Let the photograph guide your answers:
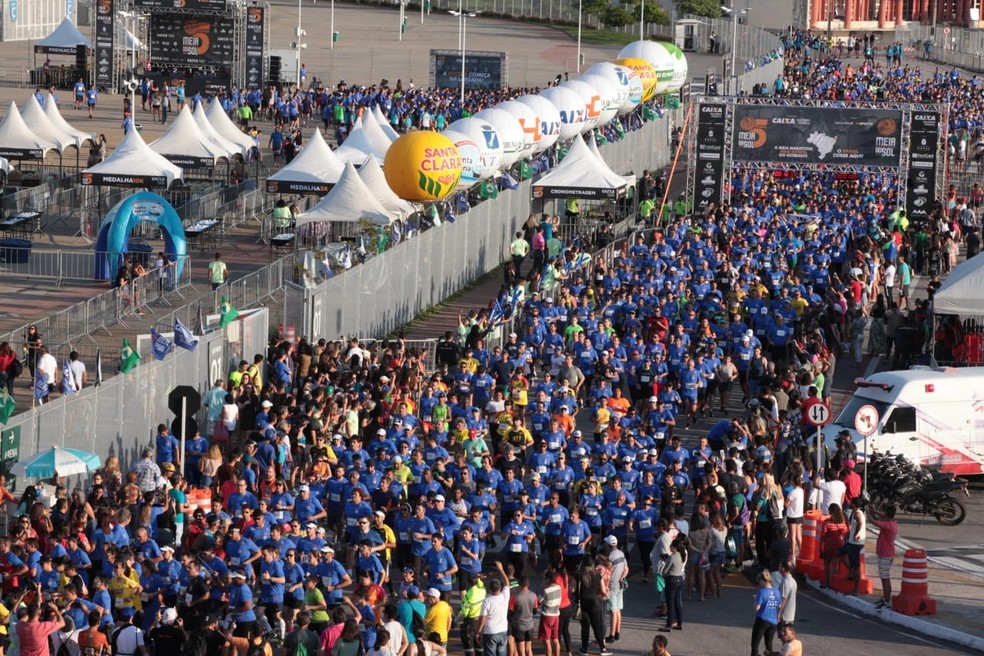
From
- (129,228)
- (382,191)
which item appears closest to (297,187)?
(382,191)

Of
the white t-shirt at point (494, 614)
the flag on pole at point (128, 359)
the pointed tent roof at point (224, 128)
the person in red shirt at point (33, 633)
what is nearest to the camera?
the person in red shirt at point (33, 633)

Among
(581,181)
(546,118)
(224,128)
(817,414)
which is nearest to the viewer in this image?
(817,414)

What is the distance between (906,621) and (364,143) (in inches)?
1135

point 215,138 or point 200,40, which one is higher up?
point 200,40

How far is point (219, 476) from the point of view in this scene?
24.8 m

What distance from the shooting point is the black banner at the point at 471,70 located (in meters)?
73.2

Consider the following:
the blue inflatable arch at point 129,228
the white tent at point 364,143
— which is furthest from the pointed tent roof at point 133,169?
the white tent at point 364,143

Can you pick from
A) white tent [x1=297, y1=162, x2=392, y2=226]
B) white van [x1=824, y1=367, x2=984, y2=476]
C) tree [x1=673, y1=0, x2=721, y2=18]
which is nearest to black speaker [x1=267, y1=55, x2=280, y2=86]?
white tent [x1=297, y1=162, x2=392, y2=226]

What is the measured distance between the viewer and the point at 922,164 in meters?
47.5

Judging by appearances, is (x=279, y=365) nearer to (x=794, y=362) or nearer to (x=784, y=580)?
(x=794, y=362)

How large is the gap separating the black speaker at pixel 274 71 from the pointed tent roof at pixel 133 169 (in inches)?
1028

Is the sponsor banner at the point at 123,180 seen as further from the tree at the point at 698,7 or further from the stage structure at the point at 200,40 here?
the tree at the point at 698,7

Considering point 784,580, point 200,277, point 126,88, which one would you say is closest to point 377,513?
point 784,580

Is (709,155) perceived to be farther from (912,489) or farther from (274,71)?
(274,71)
